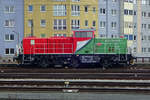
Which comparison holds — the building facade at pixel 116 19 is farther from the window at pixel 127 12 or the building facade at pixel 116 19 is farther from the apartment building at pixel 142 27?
the apartment building at pixel 142 27

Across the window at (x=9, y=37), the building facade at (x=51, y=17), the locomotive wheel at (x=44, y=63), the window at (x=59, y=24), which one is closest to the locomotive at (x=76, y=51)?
the locomotive wheel at (x=44, y=63)

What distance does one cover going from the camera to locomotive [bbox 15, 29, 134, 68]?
24188mm

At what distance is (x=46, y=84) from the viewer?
14.0m

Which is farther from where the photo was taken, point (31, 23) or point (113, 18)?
point (113, 18)

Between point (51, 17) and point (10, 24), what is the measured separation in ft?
30.6

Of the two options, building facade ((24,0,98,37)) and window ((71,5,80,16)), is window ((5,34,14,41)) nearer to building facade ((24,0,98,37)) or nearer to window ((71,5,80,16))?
building facade ((24,0,98,37))

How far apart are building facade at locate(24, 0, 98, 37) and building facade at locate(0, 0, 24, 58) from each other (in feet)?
4.88

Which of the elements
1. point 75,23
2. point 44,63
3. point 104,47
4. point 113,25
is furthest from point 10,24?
point 104,47

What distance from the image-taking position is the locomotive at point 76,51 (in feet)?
79.4

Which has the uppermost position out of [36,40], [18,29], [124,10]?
[124,10]

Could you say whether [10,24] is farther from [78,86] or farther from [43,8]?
[78,86]

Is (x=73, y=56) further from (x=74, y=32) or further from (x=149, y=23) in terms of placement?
(x=149, y=23)

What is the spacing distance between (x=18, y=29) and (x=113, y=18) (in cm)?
2196

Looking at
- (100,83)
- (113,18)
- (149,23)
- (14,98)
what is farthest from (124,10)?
(14,98)
